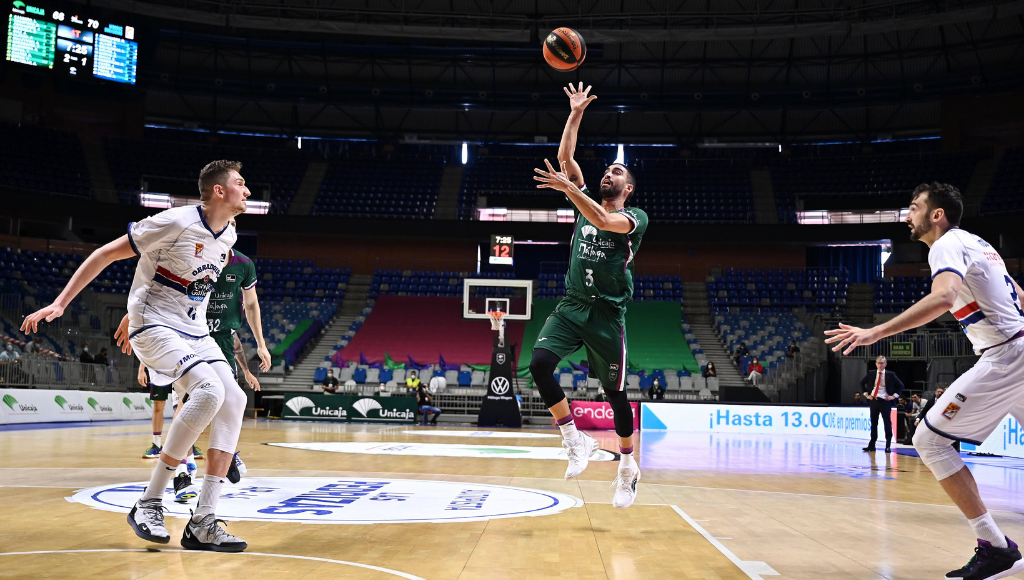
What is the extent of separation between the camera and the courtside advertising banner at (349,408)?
2430 cm

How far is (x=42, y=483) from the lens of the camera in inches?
286

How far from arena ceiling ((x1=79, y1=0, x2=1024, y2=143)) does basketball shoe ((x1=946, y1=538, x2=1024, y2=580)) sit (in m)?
28.8

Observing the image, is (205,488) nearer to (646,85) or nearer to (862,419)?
(862,419)

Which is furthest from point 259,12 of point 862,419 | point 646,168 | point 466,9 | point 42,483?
point 42,483

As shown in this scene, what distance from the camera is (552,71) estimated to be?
37.9m

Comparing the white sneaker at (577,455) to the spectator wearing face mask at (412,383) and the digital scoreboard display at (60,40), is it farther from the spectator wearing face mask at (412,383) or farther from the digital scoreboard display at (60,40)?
the digital scoreboard display at (60,40)

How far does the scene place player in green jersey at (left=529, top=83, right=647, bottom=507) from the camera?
258 inches

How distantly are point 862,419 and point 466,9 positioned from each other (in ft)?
73.3

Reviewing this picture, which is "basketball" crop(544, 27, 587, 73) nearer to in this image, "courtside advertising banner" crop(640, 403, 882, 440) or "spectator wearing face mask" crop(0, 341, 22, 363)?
"courtside advertising banner" crop(640, 403, 882, 440)

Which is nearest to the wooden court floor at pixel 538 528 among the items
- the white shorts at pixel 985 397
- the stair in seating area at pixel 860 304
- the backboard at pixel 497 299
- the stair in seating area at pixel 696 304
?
the white shorts at pixel 985 397

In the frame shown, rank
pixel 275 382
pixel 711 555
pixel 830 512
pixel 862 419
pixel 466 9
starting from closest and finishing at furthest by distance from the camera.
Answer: pixel 711 555
pixel 830 512
pixel 862 419
pixel 275 382
pixel 466 9

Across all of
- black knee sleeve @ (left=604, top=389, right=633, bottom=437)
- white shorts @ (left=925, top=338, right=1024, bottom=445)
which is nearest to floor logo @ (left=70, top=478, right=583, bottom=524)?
black knee sleeve @ (left=604, top=389, right=633, bottom=437)

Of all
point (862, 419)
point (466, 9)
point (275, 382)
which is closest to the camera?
point (862, 419)

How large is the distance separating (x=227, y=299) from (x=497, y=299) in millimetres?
17228
